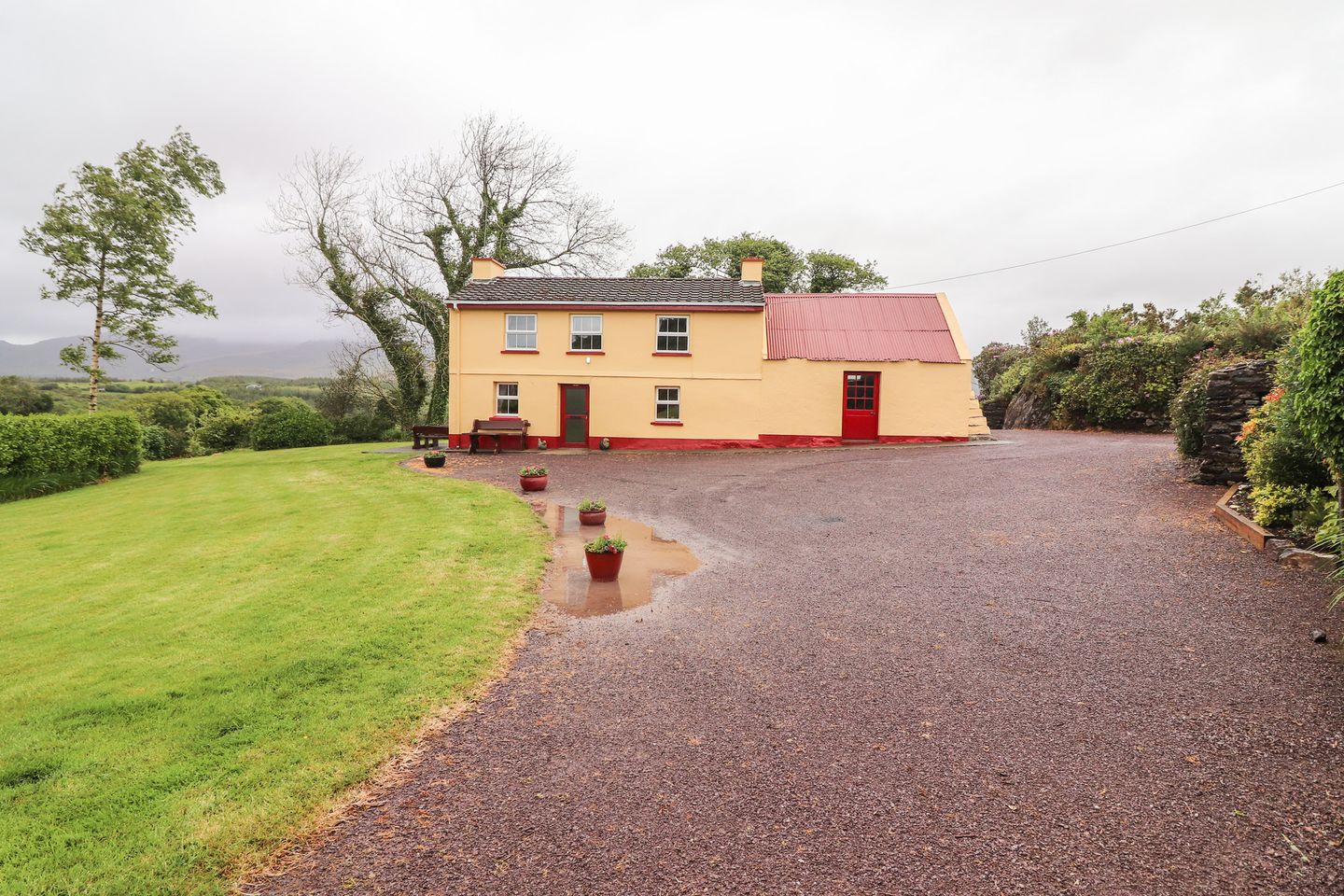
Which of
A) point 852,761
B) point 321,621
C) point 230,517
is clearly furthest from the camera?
point 230,517

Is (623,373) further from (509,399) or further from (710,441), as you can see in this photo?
(509,399)

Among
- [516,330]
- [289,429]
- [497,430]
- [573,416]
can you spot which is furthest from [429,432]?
[289,429]

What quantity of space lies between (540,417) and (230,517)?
11763 mm

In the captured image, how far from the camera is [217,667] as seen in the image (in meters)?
5.54


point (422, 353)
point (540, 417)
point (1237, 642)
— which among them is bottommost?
point (1237, 642)

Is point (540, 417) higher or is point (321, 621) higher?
point (540, 417)

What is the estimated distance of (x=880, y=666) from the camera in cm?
541

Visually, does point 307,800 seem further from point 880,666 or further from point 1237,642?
point 1237,642

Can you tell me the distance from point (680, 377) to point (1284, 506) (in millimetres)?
16809

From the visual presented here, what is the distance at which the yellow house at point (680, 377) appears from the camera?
2278cm

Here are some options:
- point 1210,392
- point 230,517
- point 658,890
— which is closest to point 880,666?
point 658,890

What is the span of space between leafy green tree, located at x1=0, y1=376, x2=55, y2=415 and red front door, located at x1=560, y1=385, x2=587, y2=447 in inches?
1539

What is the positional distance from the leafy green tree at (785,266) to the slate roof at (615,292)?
700 inches

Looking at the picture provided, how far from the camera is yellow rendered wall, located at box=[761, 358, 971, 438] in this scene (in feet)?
74.9
